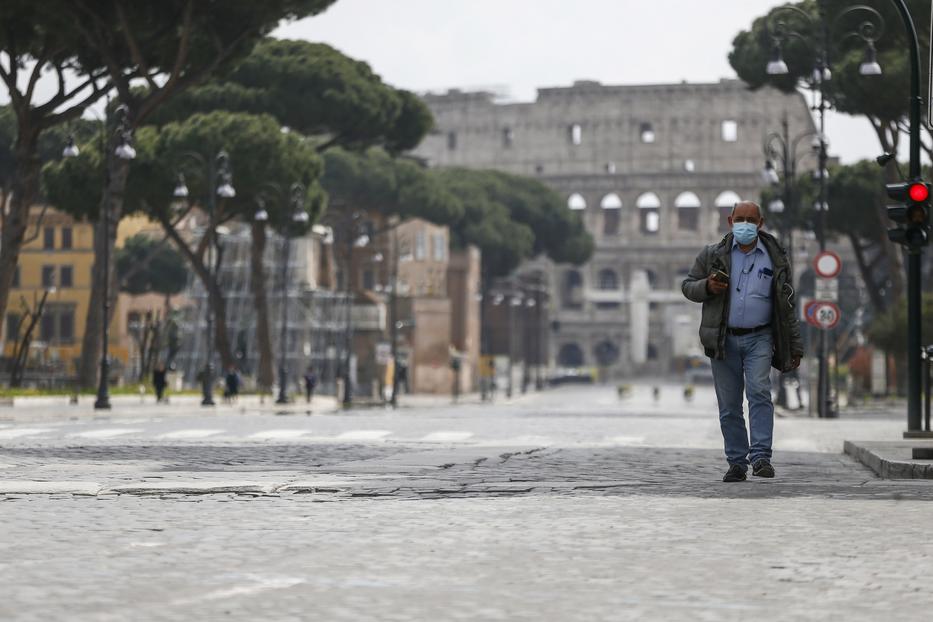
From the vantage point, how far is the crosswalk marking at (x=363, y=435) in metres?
21.5

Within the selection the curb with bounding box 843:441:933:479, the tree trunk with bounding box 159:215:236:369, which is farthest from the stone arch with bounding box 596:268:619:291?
the curb with bounding box 843:441:933:479

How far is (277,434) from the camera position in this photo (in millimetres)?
22484

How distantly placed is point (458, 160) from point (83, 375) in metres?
123

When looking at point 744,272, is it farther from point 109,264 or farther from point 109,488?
point 109,264

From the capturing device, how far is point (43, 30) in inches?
1608

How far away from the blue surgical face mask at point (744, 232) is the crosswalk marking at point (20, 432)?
35.3 ft

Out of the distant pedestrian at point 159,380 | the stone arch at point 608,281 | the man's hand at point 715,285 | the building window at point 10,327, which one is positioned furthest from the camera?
the stone arch at point 608,281

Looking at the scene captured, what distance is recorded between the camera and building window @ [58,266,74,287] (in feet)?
327

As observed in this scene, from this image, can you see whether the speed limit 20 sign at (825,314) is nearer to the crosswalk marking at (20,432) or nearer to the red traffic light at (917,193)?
the crosswalk marking at (20,432)

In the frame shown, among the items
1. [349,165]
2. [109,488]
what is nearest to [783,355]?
[109,488]

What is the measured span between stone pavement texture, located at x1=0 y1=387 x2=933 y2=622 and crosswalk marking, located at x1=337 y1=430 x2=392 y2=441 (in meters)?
4.46

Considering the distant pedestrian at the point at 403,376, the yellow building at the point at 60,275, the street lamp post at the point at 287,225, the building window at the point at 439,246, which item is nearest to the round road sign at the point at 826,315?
the street lamp post at the point at 287,225

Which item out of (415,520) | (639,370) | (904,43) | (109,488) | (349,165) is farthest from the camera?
(639,370)

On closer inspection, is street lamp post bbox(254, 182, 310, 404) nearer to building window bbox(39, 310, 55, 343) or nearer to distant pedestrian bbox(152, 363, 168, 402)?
distant pedestrian bbox(152, 363, 168, 402)
